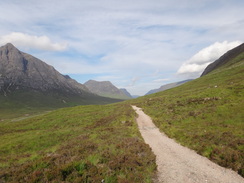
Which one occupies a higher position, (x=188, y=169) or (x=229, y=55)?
(x=229, y=55)

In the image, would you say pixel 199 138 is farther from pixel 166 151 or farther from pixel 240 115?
pixel 240 115

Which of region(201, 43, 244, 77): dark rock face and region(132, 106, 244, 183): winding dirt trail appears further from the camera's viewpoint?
region(201, 43, 244, 77): dark rock face

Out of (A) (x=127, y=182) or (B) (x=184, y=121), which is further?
(B) (x=184, y=121)

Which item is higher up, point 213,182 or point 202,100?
point 202,100

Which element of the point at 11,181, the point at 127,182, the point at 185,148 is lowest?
the point at 185,148

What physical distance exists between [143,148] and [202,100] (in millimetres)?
28958

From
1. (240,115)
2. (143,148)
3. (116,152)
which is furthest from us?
(240,115)

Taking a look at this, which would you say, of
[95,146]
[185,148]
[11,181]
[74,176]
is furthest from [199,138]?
[11,181]

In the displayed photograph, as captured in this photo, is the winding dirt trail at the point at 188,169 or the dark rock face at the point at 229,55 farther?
the dark rock face at the point at 229,55

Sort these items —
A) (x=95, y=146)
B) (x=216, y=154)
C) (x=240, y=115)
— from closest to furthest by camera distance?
(x=216, y=154) → (x=95, y=146) → (x=240, y=115)

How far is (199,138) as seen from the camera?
1659 centimetres

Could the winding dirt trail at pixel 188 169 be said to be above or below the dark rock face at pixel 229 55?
below

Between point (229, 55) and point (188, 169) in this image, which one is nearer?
point (188, 169)

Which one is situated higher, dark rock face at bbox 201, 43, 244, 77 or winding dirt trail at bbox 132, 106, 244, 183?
dark rock face at bbox 201, 43, 244, 77
